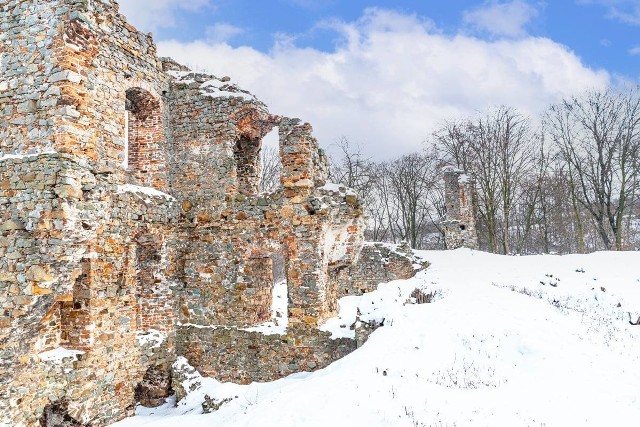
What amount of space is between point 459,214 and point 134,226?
59.7 ft

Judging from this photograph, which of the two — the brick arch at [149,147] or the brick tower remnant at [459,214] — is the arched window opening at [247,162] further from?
the brick tower remnant at [459,214]

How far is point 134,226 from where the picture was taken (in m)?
8.90

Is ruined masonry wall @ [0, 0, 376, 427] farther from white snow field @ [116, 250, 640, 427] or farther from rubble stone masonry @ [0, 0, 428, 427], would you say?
white snow field @ [116, 250, 640, 427]

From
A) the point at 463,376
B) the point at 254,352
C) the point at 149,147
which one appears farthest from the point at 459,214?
the point at 463,376

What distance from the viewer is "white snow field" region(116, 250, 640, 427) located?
4.46 metres

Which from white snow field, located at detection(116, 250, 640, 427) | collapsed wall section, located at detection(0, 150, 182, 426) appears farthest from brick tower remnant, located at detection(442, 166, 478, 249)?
collapsed wall section, located at detection(0, 150, 182, 426)

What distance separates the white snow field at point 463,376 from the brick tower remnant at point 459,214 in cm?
1150

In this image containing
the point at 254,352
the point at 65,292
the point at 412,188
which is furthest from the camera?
the point at 412,188

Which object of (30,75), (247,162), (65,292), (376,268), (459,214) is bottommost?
(376,268)

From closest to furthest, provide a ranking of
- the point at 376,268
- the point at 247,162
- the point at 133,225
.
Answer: the point at 133,225, the point at 247,162, the point at 376,268

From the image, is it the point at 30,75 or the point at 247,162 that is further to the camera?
the point at 247,162

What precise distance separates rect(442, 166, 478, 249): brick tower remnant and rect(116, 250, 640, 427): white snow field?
11495 mm

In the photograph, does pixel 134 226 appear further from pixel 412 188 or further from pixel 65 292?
pixel 412 188

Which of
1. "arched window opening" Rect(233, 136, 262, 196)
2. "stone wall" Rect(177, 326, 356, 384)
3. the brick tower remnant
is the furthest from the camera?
the brick tower remnant
